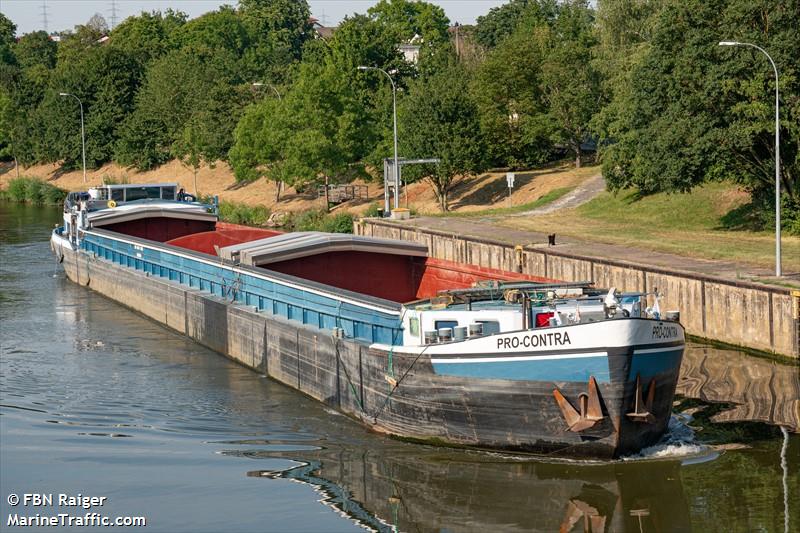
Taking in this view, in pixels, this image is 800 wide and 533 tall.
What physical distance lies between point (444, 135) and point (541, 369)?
167ft

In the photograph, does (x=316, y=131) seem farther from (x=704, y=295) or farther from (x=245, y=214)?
(x=704, y=295)

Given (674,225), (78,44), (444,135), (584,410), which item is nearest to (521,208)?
Answer: (444,135)

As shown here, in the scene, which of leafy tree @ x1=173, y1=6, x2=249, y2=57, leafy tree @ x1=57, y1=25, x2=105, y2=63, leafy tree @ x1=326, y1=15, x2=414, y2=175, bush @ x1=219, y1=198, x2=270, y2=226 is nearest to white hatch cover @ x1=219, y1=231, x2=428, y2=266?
bush @ x1=219, y1=198, x2=270, y2=226

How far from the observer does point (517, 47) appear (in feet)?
263

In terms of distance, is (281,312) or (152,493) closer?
(152,493)

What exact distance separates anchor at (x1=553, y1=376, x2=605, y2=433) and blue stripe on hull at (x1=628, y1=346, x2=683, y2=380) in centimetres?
74

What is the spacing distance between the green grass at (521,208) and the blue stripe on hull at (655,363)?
40.3 meters

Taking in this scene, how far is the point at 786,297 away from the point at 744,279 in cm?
332

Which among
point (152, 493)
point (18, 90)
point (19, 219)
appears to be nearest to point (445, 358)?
point (152, 493)

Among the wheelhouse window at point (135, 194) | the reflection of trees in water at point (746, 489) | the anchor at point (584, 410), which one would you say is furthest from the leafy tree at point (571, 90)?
the anchor at point (584, 410)

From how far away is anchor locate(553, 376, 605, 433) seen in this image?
2115cm

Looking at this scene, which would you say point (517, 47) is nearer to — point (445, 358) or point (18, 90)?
point (445, 358)

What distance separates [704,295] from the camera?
1382 inches

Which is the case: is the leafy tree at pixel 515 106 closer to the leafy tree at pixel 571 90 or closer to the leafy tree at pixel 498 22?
the leafy tree at pixel 571 90
